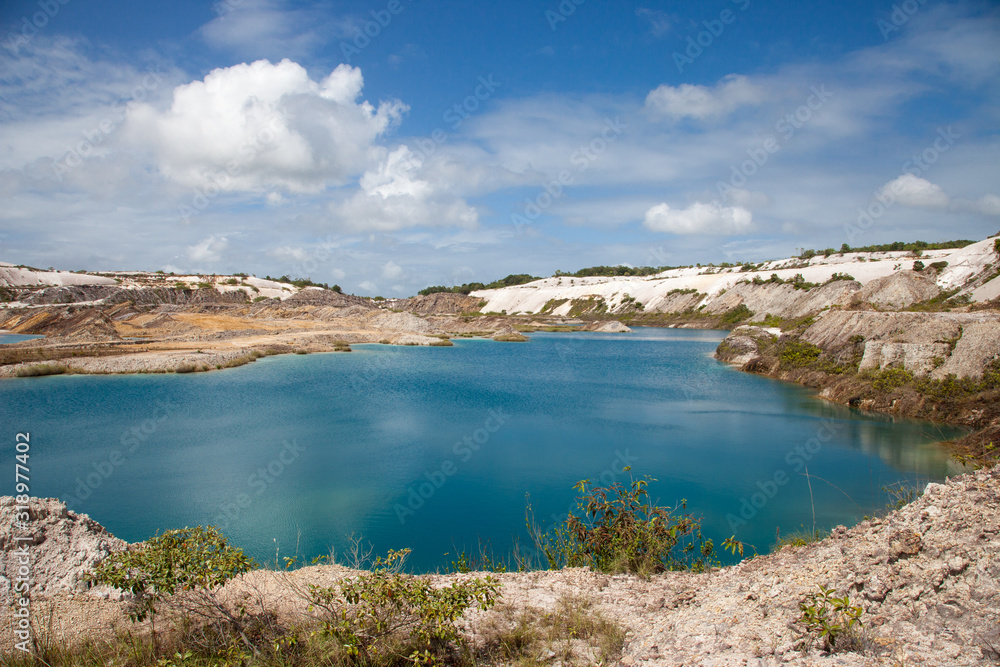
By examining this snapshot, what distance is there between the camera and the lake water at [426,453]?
10930mm

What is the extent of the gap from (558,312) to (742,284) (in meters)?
34.4

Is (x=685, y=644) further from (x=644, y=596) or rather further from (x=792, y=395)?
(x=792, y=395)

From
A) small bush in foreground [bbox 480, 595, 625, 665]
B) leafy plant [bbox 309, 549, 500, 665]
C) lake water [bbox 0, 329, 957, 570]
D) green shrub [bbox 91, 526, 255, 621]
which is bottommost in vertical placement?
lake water [bbox 0, 329, 957, 570]

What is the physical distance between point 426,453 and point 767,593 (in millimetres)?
11701

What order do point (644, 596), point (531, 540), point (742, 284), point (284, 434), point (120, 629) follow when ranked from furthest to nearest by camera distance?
point (742, 284)
point (284, 434)
point (531, 540)
point (644, 596)
point (120, 629)

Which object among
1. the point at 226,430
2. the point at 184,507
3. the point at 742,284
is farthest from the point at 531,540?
the point at 742,284

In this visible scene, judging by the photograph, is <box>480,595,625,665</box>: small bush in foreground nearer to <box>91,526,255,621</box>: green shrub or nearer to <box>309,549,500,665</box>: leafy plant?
<box>309,549,500,665</box>: leafy plant

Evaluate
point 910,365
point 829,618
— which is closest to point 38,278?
point 829,618

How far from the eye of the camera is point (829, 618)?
464 centimetres

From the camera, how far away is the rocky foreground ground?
425cm

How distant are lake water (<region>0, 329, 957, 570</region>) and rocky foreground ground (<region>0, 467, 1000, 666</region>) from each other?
342 centimetres

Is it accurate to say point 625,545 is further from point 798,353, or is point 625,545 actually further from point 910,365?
point 798,353

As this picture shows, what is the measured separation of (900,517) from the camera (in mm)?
5859

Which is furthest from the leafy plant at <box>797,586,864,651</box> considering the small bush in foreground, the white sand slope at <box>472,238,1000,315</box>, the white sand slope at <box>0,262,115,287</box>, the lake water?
the white sand slope at <box>0,262,115,287</box>
